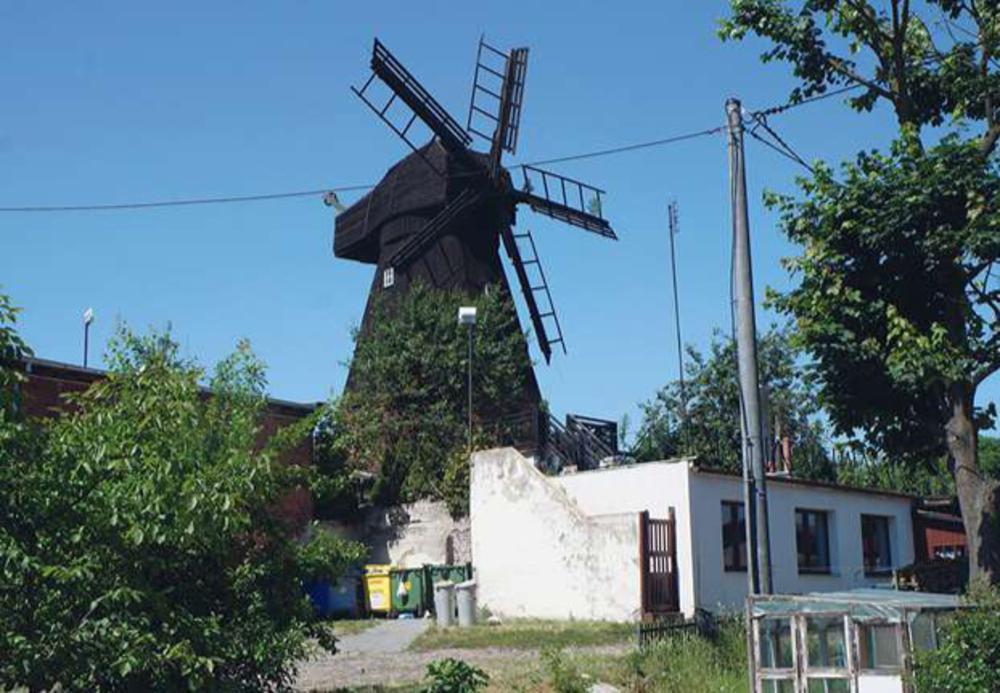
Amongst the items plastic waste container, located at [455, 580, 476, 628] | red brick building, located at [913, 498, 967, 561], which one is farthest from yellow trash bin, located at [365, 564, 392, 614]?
red brick building, located at [913, 498, 967, 561]

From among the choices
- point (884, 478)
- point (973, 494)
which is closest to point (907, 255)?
point (973, 494)

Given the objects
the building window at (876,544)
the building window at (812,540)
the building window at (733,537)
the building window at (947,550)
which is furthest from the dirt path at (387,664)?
the building window at (947,550)

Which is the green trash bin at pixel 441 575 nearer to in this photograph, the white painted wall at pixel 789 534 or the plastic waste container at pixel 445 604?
the plastic waste container at pixel 445 604

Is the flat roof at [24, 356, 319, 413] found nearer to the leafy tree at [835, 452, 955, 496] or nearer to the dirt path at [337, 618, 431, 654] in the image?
the dirt path at [337, 618, 431, 654]

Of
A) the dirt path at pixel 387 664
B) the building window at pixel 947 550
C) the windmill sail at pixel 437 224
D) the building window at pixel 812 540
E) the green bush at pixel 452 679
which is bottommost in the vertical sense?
the dirt path at pixel 387 664

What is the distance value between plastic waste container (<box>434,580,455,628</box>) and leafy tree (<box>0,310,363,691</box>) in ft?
38.6

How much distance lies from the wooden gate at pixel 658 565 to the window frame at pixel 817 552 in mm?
4666

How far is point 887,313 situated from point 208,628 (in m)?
9.99

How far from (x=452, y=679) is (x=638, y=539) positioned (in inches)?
367

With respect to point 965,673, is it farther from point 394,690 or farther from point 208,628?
point 208,628

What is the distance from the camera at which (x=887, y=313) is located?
16.5 metres

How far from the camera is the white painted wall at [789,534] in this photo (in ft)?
78.1

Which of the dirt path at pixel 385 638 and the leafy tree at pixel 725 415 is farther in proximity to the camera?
the leafy tree at pixel 725 415

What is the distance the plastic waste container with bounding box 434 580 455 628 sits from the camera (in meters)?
25.0
